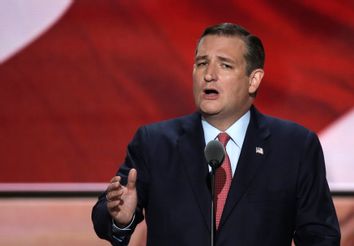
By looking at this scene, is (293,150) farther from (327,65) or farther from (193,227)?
(327,65)

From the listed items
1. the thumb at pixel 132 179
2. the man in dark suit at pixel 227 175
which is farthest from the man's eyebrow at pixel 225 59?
the thumb at pixel 132 179

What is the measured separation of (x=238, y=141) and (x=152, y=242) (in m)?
0.39

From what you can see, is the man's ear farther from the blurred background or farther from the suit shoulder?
the blurred background

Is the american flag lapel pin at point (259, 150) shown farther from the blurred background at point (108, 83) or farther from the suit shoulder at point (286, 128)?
the blurred background at point (108, 83)

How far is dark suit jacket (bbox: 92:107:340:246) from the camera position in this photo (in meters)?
1.74

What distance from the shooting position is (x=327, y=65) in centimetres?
263

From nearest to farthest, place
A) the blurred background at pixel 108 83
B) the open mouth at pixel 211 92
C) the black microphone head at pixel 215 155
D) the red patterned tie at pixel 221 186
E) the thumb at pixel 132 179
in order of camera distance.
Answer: the black microphone head at pixel 215 155
the thumb at pixel 132 179
the red patterned tie at pixel 221 186
the open mouth at pixel 211 92
the blurred background at pixel 108 83

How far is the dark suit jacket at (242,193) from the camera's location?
5.70 ft

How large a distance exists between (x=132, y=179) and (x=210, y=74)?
399mm

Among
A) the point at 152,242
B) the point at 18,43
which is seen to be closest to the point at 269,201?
the point at 152,242

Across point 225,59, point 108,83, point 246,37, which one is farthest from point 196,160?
point 108,83

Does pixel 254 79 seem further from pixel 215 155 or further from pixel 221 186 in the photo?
pixel 215 155

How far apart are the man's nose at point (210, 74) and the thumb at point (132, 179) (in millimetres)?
367

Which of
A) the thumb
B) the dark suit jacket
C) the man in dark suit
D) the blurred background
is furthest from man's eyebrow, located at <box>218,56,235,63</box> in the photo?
the blurred background
